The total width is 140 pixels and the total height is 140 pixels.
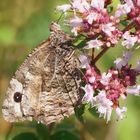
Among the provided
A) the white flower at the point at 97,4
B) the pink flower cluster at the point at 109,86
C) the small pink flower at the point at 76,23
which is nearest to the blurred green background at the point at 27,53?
the pink flower cluster at the point at 109,86

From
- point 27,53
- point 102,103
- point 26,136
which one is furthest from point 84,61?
point 27,53

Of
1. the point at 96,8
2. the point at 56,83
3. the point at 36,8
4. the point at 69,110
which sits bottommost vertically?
the point at 69,110

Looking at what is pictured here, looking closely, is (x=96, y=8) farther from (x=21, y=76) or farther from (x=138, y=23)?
(x=21, y=76)

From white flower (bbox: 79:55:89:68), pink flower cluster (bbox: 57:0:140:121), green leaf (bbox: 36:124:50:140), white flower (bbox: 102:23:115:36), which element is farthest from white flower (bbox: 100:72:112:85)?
green leaf (bbox: 36:124:50:140)

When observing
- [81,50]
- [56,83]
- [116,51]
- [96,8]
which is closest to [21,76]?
[56,83]

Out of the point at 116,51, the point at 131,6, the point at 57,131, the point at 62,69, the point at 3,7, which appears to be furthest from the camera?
the point at 3,7

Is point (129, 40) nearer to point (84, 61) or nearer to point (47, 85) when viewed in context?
point (84, 61)

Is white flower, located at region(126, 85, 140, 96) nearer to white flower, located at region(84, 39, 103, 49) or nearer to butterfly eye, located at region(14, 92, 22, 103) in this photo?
white flower, located at region(84, 39, 103, 49)
